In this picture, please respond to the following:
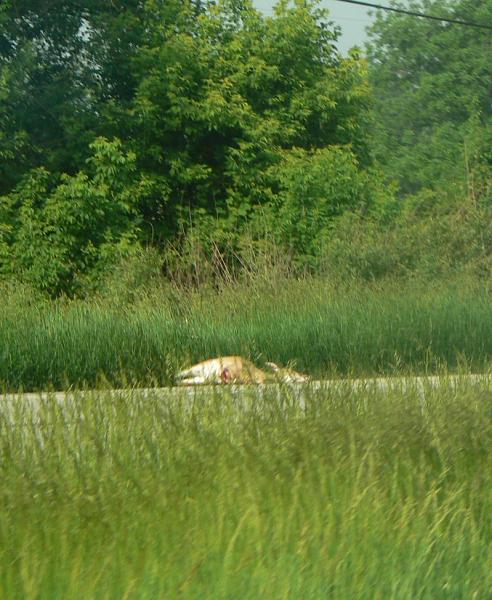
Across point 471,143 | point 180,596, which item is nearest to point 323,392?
point 180,596

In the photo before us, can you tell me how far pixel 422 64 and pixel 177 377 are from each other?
42.1 m

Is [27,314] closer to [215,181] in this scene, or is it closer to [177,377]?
[177,377]

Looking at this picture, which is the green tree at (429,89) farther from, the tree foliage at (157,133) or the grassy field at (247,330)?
the grassy field at (247,330)

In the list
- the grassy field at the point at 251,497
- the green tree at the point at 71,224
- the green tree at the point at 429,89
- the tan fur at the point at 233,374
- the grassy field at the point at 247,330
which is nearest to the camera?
the grassy field at the point at 251,497

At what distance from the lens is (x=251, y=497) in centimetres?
482

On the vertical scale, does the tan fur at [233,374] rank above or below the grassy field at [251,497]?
above

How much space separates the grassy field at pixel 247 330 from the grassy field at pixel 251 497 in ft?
15.4

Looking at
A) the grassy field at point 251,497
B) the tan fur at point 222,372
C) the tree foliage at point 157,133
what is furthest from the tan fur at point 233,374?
the tree foliage at point 157,133

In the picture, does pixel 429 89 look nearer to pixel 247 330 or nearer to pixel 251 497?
pixel 247 330

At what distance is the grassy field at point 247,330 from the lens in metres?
11.7

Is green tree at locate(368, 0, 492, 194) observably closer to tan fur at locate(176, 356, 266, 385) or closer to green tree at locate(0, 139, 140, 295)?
green tree at locate(0, 139, 140, 295)

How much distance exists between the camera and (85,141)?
22859 millimetres

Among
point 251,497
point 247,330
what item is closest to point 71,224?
point 247,330

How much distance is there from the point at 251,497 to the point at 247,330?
27.0ft
